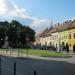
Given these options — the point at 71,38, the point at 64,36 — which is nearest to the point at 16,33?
the point at 64,36

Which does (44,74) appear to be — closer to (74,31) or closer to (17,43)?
(74,31)

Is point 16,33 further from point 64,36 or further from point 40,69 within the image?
point 40,69

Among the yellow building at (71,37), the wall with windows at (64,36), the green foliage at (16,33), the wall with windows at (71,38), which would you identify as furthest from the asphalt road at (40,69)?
the green foliage at (16,33)

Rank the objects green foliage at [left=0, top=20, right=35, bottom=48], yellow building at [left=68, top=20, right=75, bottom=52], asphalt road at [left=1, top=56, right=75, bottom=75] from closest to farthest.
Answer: asphalt road at [left=1, top=56, right=75, bottom=75] < yellow building at [left=68, top=20, right=75, bottom=52] < green foliage at [left=0, top=20, right=35, bottom=48]

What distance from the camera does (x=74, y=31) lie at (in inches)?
3656

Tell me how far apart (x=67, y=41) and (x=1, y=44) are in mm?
20923

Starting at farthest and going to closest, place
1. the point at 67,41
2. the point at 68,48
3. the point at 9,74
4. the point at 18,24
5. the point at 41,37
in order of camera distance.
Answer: the point at 41,37 < the point at 18,24 < the point at 67,41 < the point at 68,48 < the point at 9,74

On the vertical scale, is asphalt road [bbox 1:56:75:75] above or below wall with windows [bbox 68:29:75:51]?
below

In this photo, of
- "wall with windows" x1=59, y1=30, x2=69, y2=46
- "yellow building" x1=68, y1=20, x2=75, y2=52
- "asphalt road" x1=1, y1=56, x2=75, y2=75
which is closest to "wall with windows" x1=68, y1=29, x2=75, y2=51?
"yellow building" x1=68, y1=20, x2=75, y2=52

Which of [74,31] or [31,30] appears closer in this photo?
[74,31]

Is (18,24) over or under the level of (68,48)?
over

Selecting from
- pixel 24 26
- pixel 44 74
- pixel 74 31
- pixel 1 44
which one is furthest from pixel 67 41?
pixel 44 74

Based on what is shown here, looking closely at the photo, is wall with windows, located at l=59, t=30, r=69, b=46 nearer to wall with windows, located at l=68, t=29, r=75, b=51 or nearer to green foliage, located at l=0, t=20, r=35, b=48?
wall with windows, located at l=68, t=29, r=75, b=51

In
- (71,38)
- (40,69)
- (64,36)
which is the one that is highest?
(64,36)
